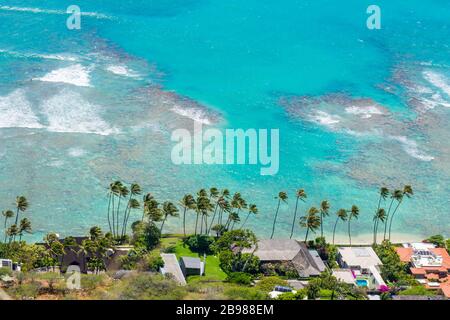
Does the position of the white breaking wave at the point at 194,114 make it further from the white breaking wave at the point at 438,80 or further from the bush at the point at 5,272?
the bush at the point at 5,272

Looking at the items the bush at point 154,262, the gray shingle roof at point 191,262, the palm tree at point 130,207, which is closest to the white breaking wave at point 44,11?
the palm tree at point 130,207

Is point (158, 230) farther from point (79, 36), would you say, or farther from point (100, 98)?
point (79, 36)

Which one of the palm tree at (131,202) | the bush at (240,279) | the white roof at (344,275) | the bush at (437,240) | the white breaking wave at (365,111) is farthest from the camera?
the white breaking wave at (365,111)

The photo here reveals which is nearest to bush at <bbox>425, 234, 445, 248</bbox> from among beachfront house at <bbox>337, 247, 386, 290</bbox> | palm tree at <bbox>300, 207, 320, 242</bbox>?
beachfront house at <bbox>337, 247, 386, 290</bbox>

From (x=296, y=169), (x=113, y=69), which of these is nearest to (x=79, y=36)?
(x=113, y=69)

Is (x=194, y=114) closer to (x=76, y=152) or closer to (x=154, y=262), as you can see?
(x=76, y=152)

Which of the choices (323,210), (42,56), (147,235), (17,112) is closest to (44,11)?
(42,56)
